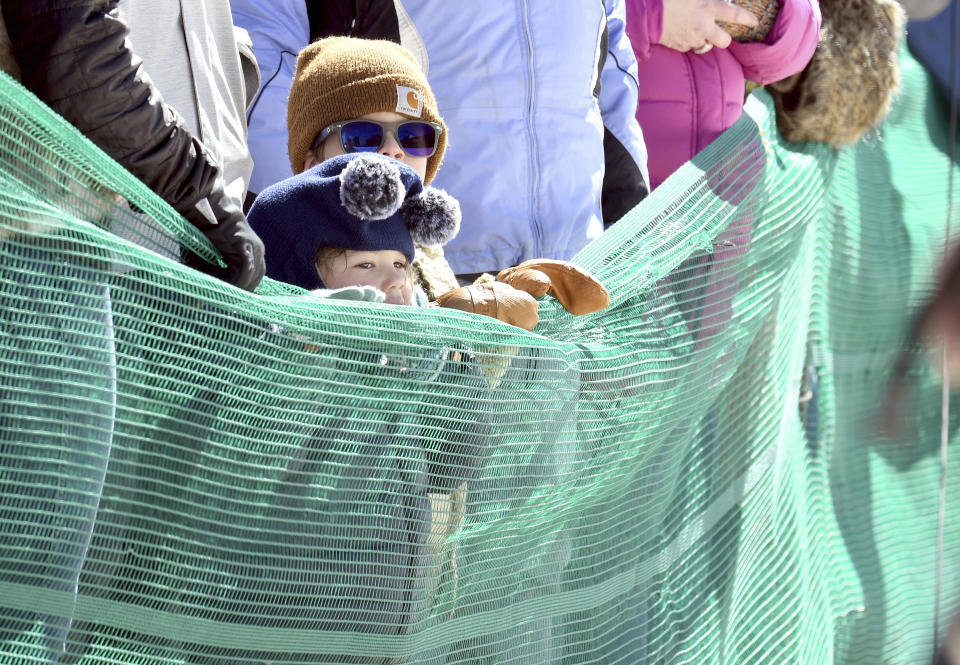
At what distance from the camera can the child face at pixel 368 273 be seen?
8.03 ft

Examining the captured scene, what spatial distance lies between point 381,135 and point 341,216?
0.51 meters

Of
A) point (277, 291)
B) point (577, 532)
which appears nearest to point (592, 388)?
point (577, 532)

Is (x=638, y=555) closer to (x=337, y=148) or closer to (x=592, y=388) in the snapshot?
(x=592, y=388)

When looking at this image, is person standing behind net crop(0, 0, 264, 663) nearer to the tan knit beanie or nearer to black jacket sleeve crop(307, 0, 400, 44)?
the tan knit beanie

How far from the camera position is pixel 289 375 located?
1791 millimetres

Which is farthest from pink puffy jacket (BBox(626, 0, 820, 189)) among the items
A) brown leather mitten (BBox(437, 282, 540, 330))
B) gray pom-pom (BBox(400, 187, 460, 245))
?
brown leather mitten (BBox(437, 282, 540, 330))

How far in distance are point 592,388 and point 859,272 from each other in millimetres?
1254

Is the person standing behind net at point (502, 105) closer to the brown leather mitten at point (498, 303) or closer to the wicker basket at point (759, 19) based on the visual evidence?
the wicker basket at point (759, 19)

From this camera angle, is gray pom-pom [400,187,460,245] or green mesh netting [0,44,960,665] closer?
green mesh netting [0,44,960,665]

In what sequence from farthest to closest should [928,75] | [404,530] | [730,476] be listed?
1. [928,75]
2. [730,476]
3. [404,530]

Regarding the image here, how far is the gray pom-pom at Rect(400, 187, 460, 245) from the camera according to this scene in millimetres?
2482

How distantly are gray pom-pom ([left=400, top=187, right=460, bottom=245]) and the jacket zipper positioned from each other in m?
0.78

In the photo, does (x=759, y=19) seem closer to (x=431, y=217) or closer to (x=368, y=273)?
(x=431, y=217)

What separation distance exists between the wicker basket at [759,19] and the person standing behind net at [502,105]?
0.78 metres
